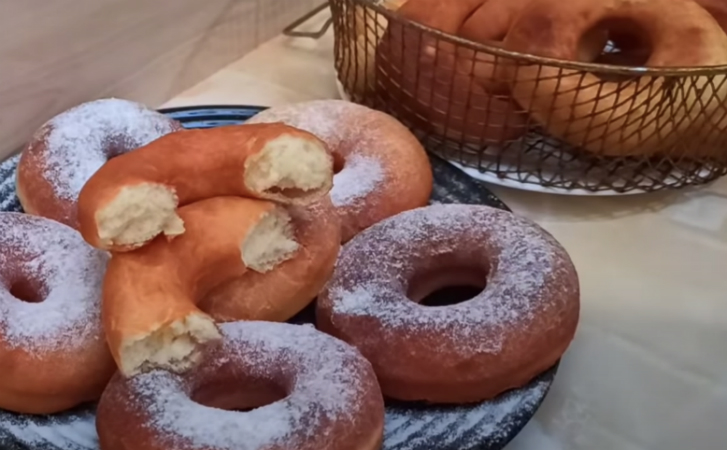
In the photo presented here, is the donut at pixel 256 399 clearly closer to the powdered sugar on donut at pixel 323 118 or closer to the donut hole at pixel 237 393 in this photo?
the donut hole at pixel 237 393

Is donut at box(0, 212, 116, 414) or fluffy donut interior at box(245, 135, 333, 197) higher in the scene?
fluffy donut interior at box(245, 135, 333, 197)

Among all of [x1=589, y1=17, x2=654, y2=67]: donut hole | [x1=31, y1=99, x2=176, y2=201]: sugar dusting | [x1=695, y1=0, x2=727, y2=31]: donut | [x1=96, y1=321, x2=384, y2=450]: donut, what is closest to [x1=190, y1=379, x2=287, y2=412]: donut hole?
[x1=96, y1=321, x2=384, y2=450]: donut

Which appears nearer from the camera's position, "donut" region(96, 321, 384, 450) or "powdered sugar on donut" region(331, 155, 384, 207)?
"donut" region(96, 321, 384, 450)

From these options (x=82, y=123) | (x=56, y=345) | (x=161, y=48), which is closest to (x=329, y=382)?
(x=56, y=345)

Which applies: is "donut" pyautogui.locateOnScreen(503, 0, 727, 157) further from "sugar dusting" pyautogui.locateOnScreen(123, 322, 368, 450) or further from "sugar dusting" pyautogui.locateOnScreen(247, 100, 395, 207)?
"sugar dusting" pyautogui.locateOnScreen(123, 322, 368, 450)

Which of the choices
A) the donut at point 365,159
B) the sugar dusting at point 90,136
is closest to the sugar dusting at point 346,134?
the donut at point 365,159

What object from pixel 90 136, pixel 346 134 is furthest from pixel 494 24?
pixel 90 136

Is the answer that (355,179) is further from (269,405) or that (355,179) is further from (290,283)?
(269,405)
